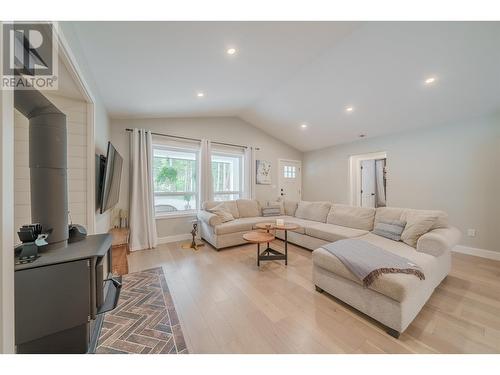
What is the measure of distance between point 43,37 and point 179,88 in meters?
1.60

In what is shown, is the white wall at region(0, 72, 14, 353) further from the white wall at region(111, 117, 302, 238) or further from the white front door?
the white front door

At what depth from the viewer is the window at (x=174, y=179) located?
383 centimetres

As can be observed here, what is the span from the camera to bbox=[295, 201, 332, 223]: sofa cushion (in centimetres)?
376

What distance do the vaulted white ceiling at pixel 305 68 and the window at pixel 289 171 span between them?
2183mm

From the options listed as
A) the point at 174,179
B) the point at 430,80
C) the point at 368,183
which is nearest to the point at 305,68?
the point at 430,80

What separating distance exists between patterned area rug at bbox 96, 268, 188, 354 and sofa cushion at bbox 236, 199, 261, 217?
7.72 ft

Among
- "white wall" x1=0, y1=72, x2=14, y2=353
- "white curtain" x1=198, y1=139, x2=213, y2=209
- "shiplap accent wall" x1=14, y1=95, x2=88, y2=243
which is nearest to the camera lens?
"white wall" x1=0, y1=72, x2=14, y2=353

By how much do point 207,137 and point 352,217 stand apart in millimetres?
3473

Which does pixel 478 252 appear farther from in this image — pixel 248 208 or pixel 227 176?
pixel 227 176

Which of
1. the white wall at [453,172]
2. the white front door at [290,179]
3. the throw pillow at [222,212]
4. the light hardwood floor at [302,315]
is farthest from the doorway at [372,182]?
the throw pillow at [222,212]

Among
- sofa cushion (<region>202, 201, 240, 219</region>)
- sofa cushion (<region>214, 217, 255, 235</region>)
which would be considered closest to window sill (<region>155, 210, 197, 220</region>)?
sofa cushion (<region>202, 201, 240, 219</region>)

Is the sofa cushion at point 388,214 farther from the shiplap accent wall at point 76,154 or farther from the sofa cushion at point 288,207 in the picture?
the shiplap accent wall at point 76,154
